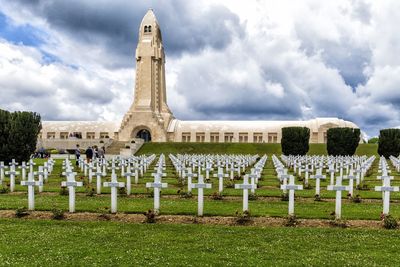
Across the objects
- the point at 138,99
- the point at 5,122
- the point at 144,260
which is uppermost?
the point at 138,99

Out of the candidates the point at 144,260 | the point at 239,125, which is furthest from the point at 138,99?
the point at 144,260

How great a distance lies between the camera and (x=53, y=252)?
293 inches

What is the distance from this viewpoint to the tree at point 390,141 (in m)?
38.9

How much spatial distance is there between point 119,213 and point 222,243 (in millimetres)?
3967

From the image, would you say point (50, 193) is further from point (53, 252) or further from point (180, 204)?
point (53, 252)

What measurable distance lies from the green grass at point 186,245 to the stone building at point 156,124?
57129mm

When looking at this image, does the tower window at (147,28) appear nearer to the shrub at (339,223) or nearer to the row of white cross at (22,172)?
the row of white cross at (22,172)

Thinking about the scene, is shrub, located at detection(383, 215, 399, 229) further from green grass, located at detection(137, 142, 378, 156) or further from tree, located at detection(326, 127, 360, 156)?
green grass, located at detection(137, 142, 378, 156)

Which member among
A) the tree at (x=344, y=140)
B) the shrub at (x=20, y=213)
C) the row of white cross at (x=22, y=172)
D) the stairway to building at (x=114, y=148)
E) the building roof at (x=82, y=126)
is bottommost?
the shrub at (x=20, y=213)

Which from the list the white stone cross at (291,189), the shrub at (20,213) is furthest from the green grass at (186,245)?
the white stone cross at (291,189)

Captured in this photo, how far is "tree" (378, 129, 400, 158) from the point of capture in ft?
128

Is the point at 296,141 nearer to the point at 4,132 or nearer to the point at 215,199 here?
the point at 4,132

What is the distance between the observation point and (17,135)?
88.0 feet

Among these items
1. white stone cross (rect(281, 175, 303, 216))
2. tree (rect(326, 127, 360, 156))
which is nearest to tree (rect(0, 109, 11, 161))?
white stone cross (rect(281, 175, 303, 216))
